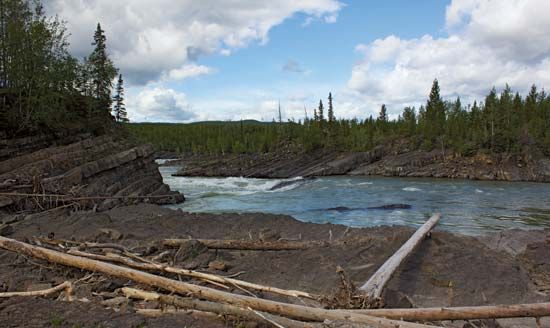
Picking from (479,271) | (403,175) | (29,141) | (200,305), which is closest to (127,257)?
(200,305)

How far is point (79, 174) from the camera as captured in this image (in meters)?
23.6

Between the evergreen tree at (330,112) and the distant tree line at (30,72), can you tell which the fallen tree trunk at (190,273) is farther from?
the evergreen tree at (330,112)

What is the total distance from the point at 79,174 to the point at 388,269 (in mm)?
20246

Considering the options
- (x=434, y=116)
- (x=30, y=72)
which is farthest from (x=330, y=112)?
(x=30, y=72)

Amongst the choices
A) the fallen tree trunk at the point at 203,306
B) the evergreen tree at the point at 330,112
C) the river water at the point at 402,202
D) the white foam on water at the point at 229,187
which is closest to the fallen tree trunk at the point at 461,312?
the fallen tree trunk at the point at 203,306

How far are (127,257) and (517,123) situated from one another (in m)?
76.2

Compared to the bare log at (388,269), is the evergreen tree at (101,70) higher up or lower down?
higher up

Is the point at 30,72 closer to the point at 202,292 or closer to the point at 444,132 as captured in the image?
the point at 202,292

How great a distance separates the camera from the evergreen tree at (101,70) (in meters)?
42.5

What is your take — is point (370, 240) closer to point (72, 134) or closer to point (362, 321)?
point (362, 321)

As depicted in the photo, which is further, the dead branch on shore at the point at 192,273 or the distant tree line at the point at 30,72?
the distant tree line at the point at 30,72

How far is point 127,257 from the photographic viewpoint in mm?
9234

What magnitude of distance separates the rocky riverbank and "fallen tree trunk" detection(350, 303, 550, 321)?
165 ft

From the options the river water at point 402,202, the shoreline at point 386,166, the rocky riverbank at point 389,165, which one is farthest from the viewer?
the rocky riverbank at point 389,165
